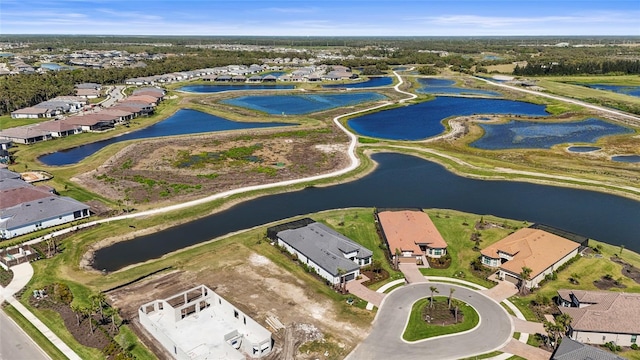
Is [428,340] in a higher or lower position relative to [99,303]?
lower

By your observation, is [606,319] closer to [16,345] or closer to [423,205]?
[423,205]

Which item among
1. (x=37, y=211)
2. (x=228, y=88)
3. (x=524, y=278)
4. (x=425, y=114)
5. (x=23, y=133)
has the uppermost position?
(x=228, y=88)

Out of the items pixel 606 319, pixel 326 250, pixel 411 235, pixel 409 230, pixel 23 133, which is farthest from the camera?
pixel 23 133

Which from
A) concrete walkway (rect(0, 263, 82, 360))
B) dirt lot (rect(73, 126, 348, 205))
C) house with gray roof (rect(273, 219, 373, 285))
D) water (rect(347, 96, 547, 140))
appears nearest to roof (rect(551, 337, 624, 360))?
house with gray roof (rect(273, 219, 373, 285))

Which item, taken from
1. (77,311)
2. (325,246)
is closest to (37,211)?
(77,311)

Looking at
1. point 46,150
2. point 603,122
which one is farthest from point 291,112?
point 603,122

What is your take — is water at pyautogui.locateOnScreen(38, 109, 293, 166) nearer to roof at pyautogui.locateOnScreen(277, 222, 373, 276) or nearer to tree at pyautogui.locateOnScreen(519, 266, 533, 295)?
roof at pyautogui.locateOnScreen(277, 222, 373, 276)

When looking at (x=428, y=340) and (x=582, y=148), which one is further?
(x=582, y=148)
